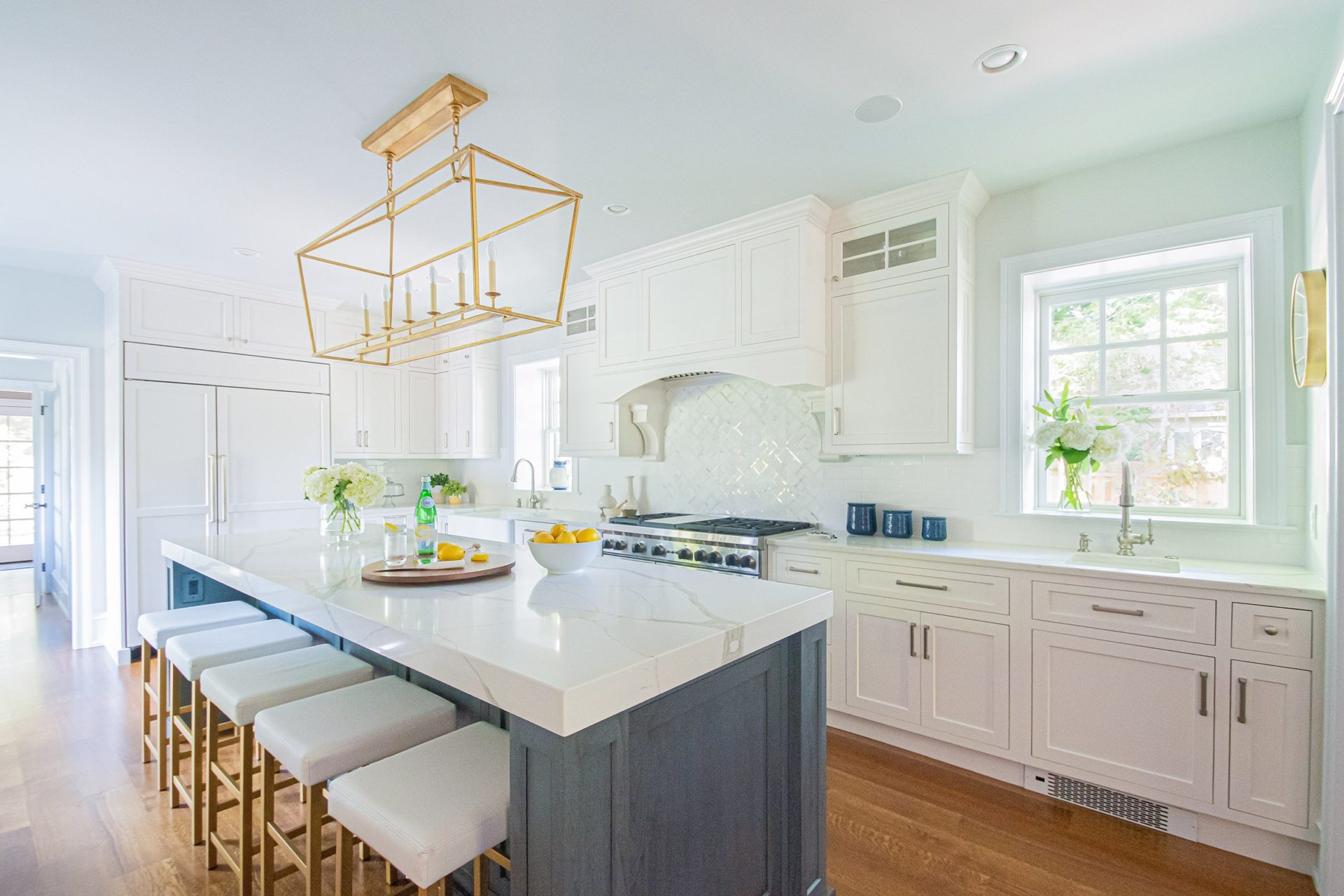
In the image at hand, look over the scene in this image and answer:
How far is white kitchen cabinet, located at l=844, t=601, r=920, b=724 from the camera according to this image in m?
2.78

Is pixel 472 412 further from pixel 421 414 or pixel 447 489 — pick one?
pixel 447 489

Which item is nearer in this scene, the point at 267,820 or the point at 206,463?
the point at 267,820

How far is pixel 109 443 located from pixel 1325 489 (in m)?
6.09

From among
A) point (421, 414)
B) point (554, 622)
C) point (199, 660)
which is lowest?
point (199, 660)

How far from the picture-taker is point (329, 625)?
1.61m

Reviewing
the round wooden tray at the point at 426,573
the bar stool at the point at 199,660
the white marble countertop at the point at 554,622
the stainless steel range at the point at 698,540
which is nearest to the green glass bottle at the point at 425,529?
the round wooden tray at the point at 426,573

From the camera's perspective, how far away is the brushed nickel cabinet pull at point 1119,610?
224 cm

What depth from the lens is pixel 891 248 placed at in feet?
10.1

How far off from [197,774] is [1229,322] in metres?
4.26

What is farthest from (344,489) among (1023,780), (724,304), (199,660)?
(1023,780)

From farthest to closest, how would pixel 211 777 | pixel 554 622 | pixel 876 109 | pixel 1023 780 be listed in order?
pixel 1023 780 < pixel 876 109 < pixel 211 777 < pixel 554 622

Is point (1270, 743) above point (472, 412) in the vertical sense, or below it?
below

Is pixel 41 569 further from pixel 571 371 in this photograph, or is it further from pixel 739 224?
pixel 739 224

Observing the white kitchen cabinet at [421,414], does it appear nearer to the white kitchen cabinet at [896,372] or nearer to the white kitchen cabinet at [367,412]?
the white kitchen cabinet at [367,412]
